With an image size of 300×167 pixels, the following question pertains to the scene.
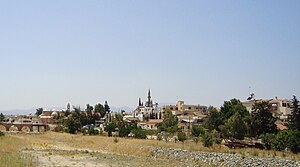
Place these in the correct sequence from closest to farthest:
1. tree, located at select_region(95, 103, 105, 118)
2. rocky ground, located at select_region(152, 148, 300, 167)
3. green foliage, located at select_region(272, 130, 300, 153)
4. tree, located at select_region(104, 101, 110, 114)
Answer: rocky ground, located at select_region(152, 148, 300, 167)
green foliage, located at select_region(272, 130, 300, 153)
tree, located at select_region(95, 103, 105, 118)
tree, located at select_region(104, 101, 110, 114)

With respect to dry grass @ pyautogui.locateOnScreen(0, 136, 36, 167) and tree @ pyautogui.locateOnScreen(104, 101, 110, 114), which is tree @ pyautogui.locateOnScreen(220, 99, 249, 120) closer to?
dry grass @ pyautogui.locateOnScreen(0, 136, 36, 167)

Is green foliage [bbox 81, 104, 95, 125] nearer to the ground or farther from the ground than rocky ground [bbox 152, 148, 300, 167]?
farther from the ground

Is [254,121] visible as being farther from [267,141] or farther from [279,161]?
[279,161]

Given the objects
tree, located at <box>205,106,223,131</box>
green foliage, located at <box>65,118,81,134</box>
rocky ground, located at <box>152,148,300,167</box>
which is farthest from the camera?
green foliage, located at <box>65,118,81,134</box>

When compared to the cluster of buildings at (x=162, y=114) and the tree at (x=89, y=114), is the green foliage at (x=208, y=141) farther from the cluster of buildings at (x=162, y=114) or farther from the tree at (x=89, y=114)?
the tree at (x=89, y=114)

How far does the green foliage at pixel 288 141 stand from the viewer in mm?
38059

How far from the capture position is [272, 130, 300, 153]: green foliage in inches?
1498

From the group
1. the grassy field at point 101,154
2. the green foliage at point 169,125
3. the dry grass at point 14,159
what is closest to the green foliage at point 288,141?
the grassy field at point 101,154

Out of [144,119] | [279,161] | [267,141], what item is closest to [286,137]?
[267,141]

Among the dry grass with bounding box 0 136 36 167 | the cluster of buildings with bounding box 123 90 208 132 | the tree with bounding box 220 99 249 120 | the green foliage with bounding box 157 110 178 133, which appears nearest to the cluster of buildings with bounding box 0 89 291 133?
the cluster of buildings with bounding box 123 90 208 132

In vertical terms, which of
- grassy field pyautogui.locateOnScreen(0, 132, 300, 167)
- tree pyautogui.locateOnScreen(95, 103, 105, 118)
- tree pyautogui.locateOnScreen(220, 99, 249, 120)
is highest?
tree pyautogui.locateOnScreen(95, 103, 105, 118)

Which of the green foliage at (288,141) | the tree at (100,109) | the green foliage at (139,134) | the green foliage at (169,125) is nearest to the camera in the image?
the green foliage at (288,141)

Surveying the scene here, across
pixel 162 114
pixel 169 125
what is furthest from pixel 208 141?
pixel 162 114

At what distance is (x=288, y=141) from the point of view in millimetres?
38812
